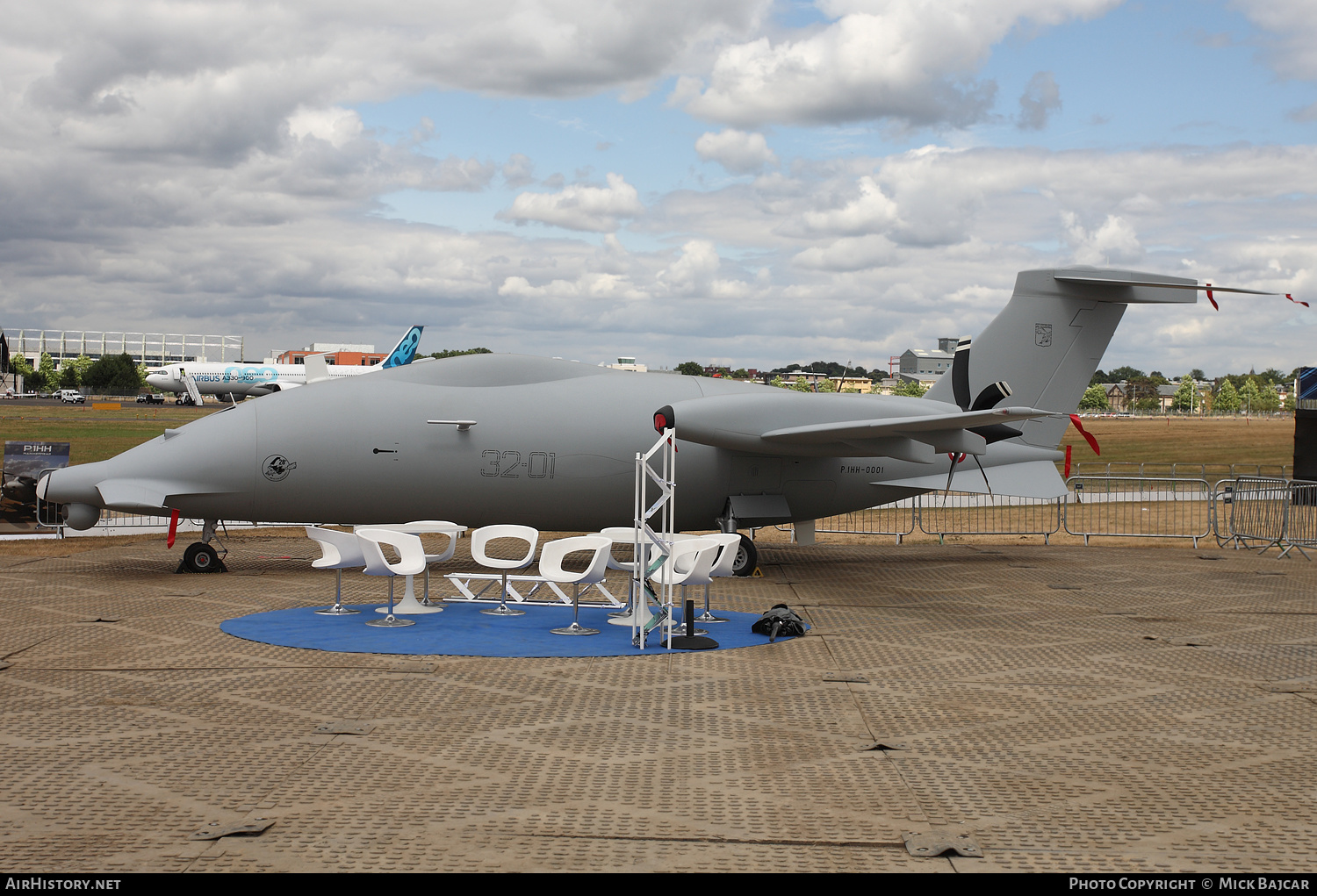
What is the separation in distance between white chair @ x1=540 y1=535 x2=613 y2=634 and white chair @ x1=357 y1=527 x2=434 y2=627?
130 cm

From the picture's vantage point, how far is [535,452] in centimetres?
1318

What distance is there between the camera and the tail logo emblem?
41.9 feet

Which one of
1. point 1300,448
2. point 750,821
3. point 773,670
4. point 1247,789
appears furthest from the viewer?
point 1300,448

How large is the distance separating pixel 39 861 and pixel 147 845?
1.33 ft

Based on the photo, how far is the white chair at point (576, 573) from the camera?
9523 mm

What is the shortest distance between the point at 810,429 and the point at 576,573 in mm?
4182

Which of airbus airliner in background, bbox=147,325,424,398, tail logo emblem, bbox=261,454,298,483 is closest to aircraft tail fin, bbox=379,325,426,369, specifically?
airbus airliner in background, bbox=147,325,424,398

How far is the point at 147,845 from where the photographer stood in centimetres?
439

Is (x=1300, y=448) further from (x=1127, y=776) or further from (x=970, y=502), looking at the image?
(x=1127, y=776)

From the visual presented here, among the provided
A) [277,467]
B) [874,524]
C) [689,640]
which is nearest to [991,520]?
[874,524]

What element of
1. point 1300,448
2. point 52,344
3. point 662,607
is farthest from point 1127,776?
point 52,344

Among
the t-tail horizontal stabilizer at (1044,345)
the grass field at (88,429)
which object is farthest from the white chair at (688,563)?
the grass field at (88,429)

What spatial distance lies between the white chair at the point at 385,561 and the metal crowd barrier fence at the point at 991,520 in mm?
11091

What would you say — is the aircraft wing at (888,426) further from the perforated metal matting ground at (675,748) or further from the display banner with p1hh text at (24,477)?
the display banner with p1hh text at (24,477)
